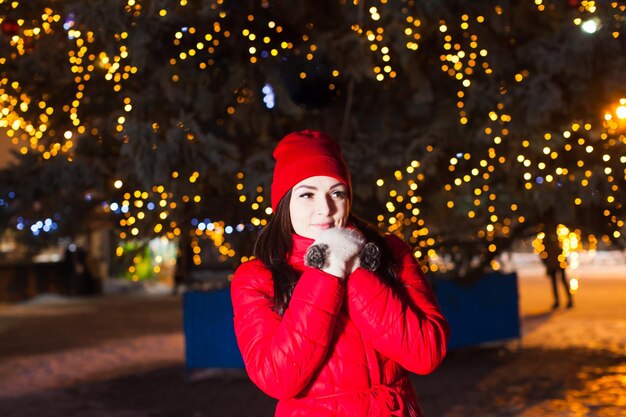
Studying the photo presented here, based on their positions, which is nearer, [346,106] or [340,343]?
[340,343]

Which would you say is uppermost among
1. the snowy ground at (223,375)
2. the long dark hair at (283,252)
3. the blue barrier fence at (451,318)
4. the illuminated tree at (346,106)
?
the illuminated tree at (346,106)

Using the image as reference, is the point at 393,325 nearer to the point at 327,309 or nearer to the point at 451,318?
the point at 327,309

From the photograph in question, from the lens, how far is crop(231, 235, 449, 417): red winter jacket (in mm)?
2416

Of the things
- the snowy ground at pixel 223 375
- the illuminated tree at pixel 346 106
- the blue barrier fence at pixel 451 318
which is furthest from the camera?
the blue barrier fence at pixel 451 318

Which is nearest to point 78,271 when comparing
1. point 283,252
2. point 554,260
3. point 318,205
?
point 554,260

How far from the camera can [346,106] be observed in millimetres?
8812

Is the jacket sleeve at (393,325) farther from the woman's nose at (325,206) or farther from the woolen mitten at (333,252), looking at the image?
the woman's nose at (325,206)

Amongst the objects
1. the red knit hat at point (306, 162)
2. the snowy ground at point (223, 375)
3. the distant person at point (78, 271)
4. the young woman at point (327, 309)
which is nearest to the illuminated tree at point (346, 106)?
the snowy ground at point (223, 375)

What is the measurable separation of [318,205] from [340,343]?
1.26 feet

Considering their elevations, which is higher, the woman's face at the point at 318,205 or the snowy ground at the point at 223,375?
the woman's face at the point at 318,205

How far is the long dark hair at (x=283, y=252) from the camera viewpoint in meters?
2.63

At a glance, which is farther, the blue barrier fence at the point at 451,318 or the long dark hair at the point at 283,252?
the blue barrier fence at the point at 451,318

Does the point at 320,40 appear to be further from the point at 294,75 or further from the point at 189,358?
the point at 189,358

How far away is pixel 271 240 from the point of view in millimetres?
2760
